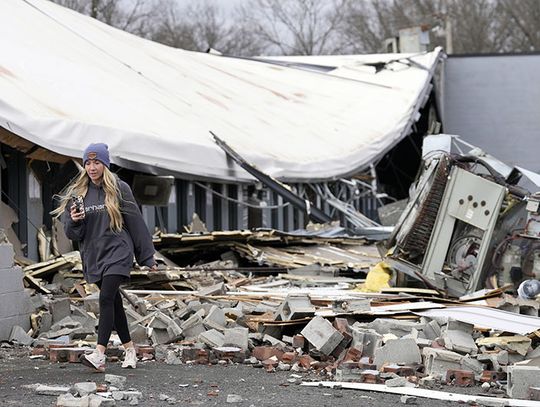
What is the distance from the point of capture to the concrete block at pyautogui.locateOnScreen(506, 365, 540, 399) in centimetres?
760

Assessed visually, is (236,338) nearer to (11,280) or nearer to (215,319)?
(215,319)

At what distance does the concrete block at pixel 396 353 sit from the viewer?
851 centimetres

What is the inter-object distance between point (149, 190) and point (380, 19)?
53.3m

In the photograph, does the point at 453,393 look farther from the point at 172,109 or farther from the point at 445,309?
the point at 172,109

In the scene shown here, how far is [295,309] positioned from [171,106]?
9.93m

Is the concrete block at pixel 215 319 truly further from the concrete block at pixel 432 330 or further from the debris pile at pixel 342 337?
the concrete block at pixel 432 330

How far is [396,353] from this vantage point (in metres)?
8.51

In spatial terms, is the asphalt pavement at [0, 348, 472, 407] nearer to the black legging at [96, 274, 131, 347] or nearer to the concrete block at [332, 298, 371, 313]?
the black legging at [96, 274, 131, 347]

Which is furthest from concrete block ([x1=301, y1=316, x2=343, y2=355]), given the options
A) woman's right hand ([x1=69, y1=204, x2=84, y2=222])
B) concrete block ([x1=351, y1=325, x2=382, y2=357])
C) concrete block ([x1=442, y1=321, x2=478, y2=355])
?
woman's right hand ([x1=69, y1=204, x2=84, y2=222])

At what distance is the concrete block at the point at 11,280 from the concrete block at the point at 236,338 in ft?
6.67

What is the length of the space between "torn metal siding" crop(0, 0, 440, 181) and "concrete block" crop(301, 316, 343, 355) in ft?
18.6

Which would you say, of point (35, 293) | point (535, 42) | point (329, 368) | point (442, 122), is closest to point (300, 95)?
point (442, 122)

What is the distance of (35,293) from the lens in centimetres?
1166

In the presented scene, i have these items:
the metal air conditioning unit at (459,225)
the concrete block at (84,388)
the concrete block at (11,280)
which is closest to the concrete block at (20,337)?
the concrete block at (11,280)
